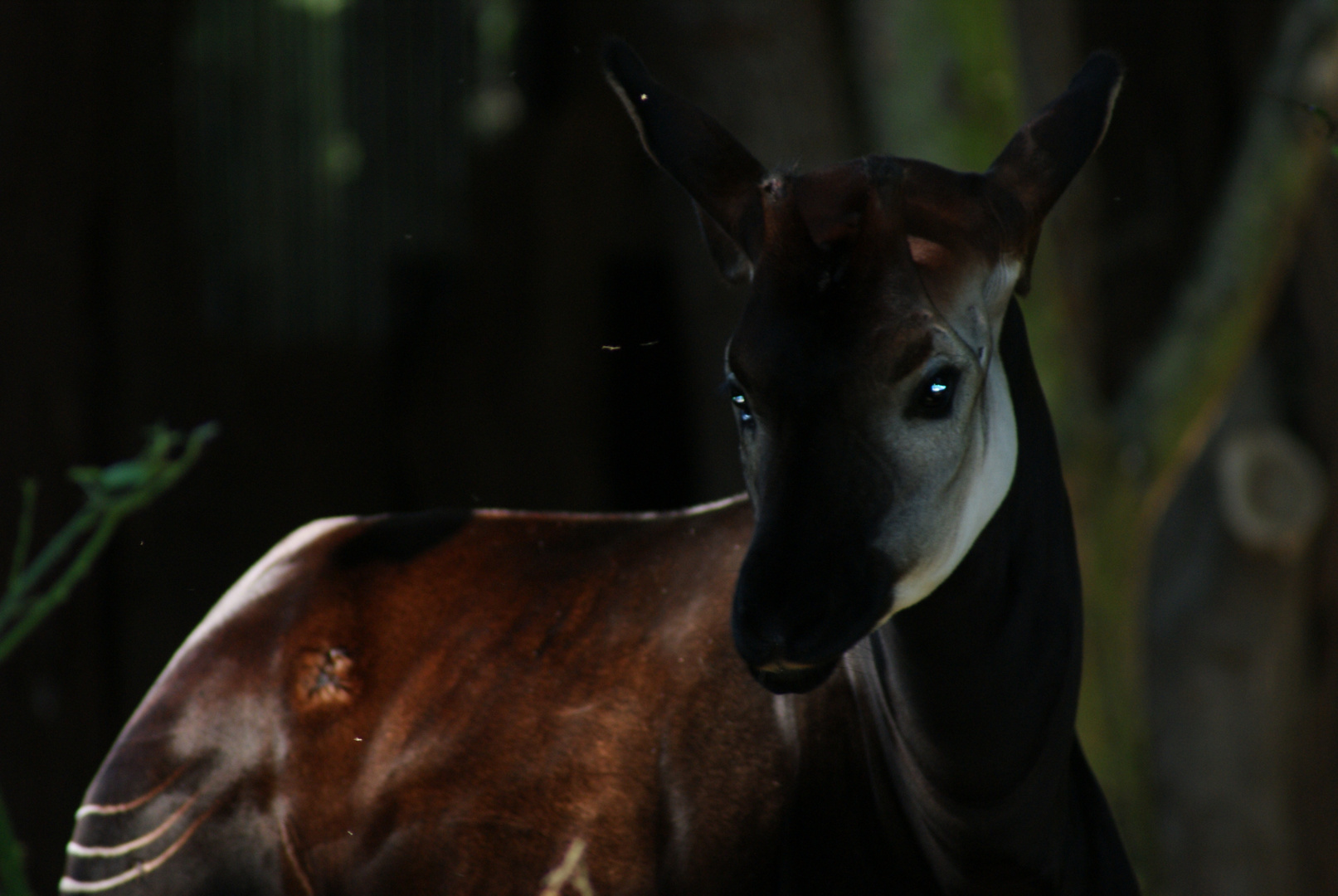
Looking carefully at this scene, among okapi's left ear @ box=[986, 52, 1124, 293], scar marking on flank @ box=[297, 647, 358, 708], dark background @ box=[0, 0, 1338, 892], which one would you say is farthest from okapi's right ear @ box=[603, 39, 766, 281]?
dark background @ box=[0, 0, 1338, 892]

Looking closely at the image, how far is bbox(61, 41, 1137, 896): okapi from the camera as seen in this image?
4.30ft

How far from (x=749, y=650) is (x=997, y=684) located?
373 mm

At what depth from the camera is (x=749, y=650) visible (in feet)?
4.01

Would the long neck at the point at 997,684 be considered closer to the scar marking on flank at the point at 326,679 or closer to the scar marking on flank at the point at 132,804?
the scar marking on flank at the point at 326,679

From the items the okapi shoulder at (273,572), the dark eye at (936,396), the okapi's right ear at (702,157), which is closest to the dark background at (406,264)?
the okapi shoulder at (273,572)

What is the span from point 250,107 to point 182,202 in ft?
4.62

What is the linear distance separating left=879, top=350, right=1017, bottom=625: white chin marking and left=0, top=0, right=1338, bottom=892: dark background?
1.85m

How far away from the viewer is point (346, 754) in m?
1.76

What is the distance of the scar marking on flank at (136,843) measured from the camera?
1790 millimetres

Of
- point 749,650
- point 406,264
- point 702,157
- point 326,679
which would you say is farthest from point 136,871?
point 406,264

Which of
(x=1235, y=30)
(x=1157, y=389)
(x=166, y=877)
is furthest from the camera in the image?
(x=1235, y=30)

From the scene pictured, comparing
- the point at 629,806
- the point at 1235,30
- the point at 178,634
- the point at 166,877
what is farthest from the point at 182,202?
the point at 1235,30

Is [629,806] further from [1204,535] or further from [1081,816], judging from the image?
[1204,535]

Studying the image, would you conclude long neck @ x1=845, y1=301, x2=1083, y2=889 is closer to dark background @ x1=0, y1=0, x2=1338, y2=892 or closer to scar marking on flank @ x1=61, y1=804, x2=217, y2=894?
scar marking on flank @ x1=61, y1=804, x2=217, y2=894
